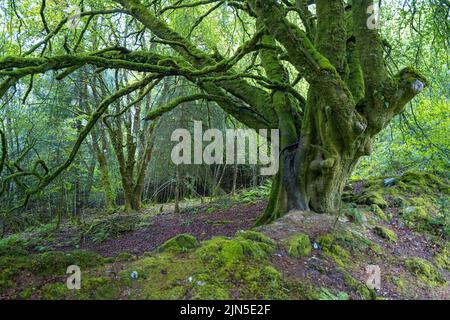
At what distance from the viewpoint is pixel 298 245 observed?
3834 mm

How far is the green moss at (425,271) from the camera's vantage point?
387cm

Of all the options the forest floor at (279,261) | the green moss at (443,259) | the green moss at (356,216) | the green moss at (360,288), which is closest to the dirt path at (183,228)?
the forest floor at (279,261)

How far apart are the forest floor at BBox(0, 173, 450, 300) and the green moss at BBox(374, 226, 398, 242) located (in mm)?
14

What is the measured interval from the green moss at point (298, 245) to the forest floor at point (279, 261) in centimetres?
1

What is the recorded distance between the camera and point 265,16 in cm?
331

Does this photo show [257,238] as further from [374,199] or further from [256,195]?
[256,195]

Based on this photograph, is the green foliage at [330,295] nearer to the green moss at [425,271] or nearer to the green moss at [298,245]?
the green moss at [298,245]

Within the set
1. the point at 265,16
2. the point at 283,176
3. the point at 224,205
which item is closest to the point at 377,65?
the point at 265,16

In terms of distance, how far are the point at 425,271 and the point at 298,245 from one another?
1611mm

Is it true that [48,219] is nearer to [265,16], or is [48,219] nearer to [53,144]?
[53,144]

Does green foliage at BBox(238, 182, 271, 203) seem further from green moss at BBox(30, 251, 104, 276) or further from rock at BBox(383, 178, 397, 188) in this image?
green moss at BBox(30, 251, 104, 276)

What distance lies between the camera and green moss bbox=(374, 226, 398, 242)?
15.5 feet
